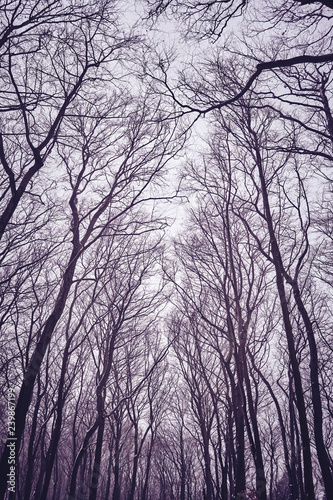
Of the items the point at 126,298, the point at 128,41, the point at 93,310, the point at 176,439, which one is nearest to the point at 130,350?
the point at 93,310

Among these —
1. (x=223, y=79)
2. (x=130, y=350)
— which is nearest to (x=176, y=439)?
(x=130, y=350)

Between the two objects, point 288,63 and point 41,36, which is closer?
point 288,63

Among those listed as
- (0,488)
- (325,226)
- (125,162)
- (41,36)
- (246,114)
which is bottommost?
(0,488)

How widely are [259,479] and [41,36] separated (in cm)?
1093

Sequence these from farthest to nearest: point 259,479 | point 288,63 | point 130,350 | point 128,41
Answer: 1. point 130,350
2. point 259,479
3. point 128,41
4. point 288,63

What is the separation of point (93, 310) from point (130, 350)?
16.4 feet

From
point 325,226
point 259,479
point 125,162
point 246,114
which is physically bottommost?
point 259,479

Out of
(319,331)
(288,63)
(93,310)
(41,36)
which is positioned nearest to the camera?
(288,63)

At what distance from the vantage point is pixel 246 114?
8094mm

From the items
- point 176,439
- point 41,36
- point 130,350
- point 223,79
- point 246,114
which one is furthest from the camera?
point 176,439

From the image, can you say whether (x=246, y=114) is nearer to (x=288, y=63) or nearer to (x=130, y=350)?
(x=288, y=63)

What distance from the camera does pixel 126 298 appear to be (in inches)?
384

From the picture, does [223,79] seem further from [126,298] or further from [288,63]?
[126,298]

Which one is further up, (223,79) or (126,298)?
(223,79)
